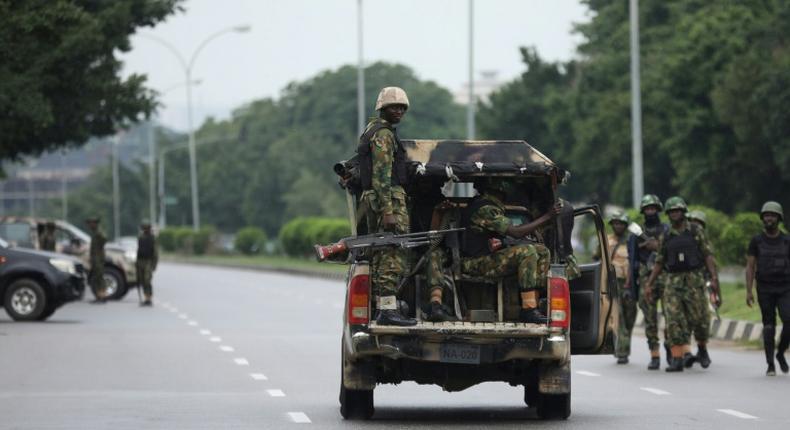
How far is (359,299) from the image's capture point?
13.6 meters

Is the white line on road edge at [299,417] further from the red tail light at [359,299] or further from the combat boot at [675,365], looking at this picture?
the combat boot at [675,365]

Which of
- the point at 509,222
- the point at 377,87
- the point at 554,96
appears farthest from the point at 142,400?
the point at 377,87

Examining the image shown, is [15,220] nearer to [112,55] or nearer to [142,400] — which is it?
[112,55]

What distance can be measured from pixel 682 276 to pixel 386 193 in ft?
23.4

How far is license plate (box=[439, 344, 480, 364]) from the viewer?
44.5ft

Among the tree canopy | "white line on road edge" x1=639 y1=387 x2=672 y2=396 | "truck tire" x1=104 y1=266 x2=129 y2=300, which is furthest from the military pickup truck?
"truck tire" x1=104 y1=266 x2=129 y2=300

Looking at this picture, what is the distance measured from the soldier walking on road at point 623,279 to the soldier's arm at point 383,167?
7.84m

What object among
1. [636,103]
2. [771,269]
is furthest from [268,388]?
[636,103]

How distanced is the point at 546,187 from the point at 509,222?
32.7 inches

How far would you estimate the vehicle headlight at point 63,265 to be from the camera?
3164 centimetres

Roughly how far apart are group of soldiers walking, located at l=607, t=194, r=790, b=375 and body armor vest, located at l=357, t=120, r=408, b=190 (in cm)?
611

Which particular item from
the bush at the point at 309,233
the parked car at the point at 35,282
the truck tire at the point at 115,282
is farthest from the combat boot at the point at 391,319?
the bush at the point at 309,233

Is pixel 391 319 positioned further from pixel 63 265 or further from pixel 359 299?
pixel 63 265

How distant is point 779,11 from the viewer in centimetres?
6769
